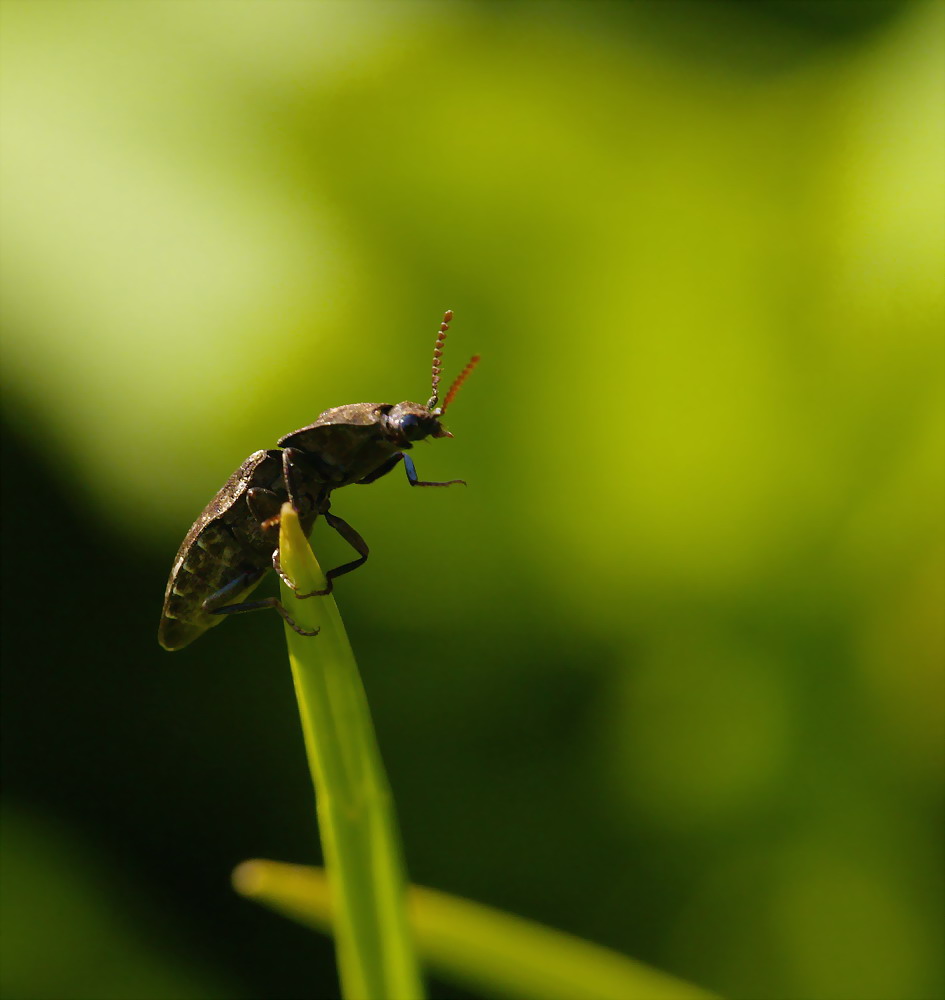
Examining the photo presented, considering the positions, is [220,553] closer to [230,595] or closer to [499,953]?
[230,595]

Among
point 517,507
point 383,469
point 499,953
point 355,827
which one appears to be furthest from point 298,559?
point 517,507

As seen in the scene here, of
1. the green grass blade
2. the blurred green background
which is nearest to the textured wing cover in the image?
the blurred green background

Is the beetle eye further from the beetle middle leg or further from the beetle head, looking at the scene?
the beetle middle leg

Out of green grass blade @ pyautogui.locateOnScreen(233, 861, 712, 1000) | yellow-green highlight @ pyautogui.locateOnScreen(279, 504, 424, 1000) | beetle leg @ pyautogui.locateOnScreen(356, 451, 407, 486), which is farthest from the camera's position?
beetle leg @ pyautogui.locateOnScreen(356, 451, 407, 486)

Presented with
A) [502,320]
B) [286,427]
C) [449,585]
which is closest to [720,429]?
[502,320]

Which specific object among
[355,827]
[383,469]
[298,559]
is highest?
[383,469]
